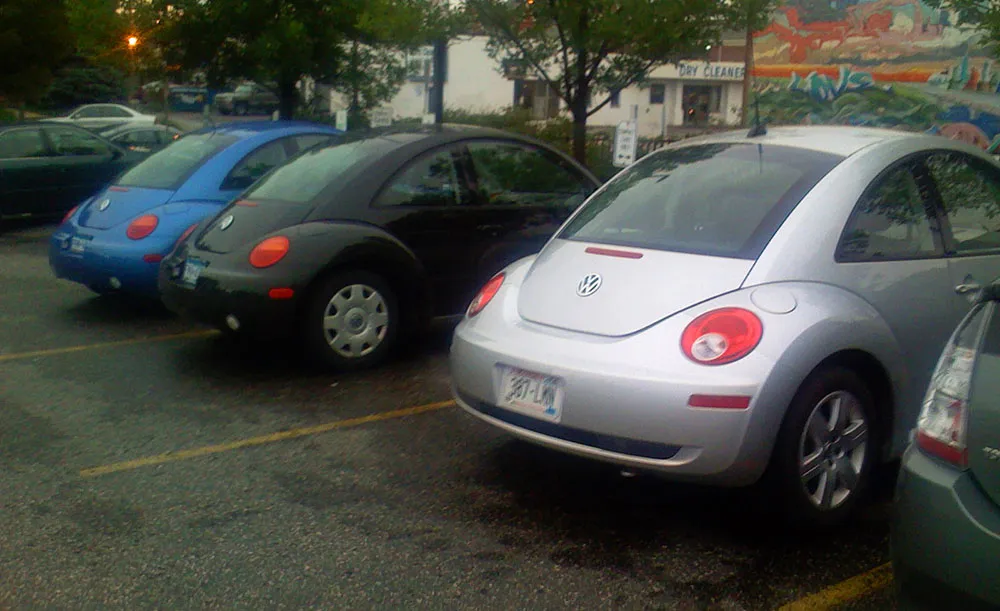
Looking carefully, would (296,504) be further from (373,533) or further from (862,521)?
(862,521)

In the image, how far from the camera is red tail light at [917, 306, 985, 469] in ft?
9.98

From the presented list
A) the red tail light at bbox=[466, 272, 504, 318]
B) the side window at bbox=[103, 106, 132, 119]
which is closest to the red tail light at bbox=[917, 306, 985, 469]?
the red tail light at bbox=[466, 272, 504, 318]

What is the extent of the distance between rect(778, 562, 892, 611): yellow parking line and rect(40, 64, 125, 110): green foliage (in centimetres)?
4577

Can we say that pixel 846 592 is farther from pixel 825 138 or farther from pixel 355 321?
pixel 355 321

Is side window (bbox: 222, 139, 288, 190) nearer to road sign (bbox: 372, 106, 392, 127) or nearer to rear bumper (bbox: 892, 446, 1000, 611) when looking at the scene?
rear bumper (bbox: 892, 446, 1000, 611)

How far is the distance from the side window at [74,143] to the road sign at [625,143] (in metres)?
7.47

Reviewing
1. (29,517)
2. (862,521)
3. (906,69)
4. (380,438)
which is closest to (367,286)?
(380,438)

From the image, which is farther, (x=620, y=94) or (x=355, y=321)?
(x=620, y=94)

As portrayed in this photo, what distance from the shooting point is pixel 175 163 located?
376 inches

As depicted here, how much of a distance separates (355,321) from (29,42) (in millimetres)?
21713

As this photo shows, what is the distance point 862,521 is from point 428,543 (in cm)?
176

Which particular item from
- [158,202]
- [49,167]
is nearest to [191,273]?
[158,202]

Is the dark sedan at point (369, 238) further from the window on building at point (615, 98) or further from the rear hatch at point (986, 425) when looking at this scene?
the window on building at point (615, 98)

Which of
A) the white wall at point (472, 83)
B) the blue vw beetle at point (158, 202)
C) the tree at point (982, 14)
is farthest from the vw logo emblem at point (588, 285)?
the white wall at point (472, 83)
